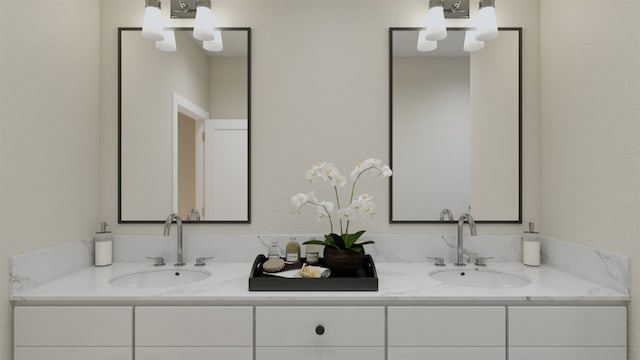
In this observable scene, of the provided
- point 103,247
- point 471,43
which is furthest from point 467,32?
point 103,247

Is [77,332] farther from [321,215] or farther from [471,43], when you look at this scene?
[471,43]

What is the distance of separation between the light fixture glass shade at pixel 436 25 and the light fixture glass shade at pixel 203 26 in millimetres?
1118

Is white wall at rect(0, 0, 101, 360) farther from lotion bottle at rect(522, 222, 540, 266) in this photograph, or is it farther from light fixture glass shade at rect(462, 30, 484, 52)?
lotion bottle at rect(522, 222, 540, 266)

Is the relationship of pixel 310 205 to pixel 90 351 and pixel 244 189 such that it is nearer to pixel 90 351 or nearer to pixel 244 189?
pixel 244 189

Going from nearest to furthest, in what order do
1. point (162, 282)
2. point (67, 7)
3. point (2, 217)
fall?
point (2, 217) < point (67, 7) < point (162, 282)

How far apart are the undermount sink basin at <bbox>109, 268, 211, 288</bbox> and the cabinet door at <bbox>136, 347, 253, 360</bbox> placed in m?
0.42

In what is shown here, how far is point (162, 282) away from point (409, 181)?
1.39m

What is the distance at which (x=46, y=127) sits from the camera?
1.63m

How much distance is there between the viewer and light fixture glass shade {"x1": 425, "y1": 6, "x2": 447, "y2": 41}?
6.23 ft

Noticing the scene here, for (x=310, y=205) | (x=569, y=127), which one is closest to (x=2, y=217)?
(x=310, y=205)

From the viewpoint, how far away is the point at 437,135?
6.56 feet

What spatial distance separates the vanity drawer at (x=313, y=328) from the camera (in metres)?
1.45

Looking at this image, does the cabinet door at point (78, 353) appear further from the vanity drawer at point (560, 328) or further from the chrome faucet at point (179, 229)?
the vanity drawer at point (560, 328)

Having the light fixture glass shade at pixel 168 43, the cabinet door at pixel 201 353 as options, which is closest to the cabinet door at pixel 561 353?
the cabinet door at pixel 201 353
